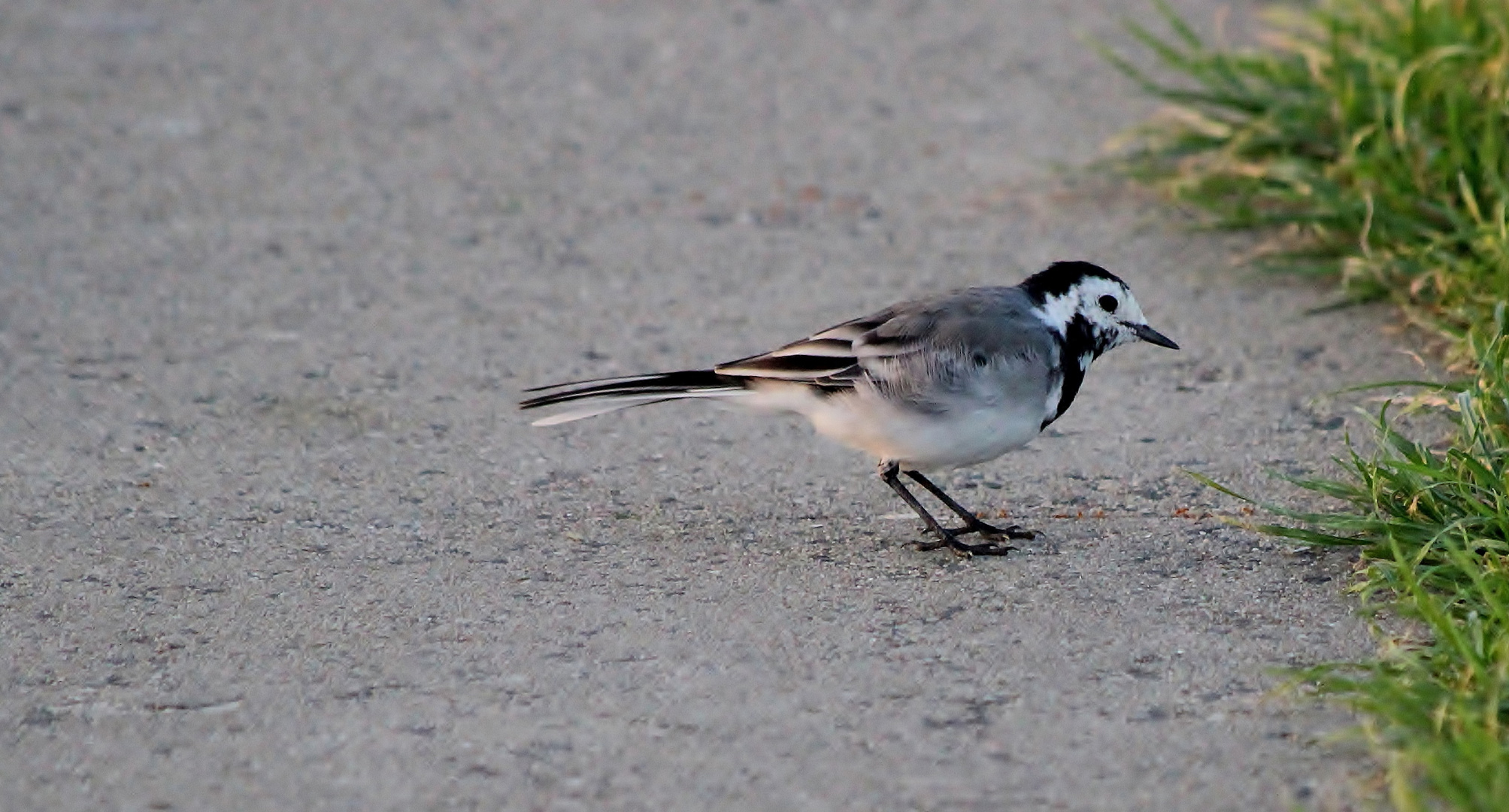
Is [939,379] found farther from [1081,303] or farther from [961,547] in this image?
Result: [1081,303]

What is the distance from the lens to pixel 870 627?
4844 mm

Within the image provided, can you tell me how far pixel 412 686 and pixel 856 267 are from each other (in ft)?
11.7

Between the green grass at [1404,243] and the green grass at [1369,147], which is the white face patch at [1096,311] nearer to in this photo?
the green grass at [1404,243]

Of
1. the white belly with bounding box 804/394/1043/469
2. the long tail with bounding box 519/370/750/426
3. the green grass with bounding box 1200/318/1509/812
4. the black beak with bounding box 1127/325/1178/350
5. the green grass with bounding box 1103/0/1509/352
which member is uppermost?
the green grass with bounding box 1103/0/1509/352

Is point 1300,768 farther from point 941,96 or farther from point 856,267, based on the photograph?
point 941,96

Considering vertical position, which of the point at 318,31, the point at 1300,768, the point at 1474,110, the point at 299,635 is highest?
the point at 318,31

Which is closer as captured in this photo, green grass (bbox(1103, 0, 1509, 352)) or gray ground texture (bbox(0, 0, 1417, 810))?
gray ground texture (bbox(0, 0, 1417, 810))

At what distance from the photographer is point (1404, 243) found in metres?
7.04

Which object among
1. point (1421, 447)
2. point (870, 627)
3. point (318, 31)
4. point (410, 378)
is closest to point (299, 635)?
point (870, 627)

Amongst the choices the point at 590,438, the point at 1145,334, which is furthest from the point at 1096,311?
the point at 590,438

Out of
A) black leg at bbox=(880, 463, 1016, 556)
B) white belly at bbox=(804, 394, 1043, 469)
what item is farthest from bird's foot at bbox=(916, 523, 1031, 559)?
white belly at bbox=(804, 394, 1043, 469)

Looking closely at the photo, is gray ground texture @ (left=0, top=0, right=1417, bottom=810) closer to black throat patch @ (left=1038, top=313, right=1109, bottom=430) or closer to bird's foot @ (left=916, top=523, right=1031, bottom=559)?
bird's foot @ (left=916, top=523, right=1031, bottom=559)

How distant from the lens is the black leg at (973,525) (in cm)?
548

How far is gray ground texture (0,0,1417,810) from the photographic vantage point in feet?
13.9
